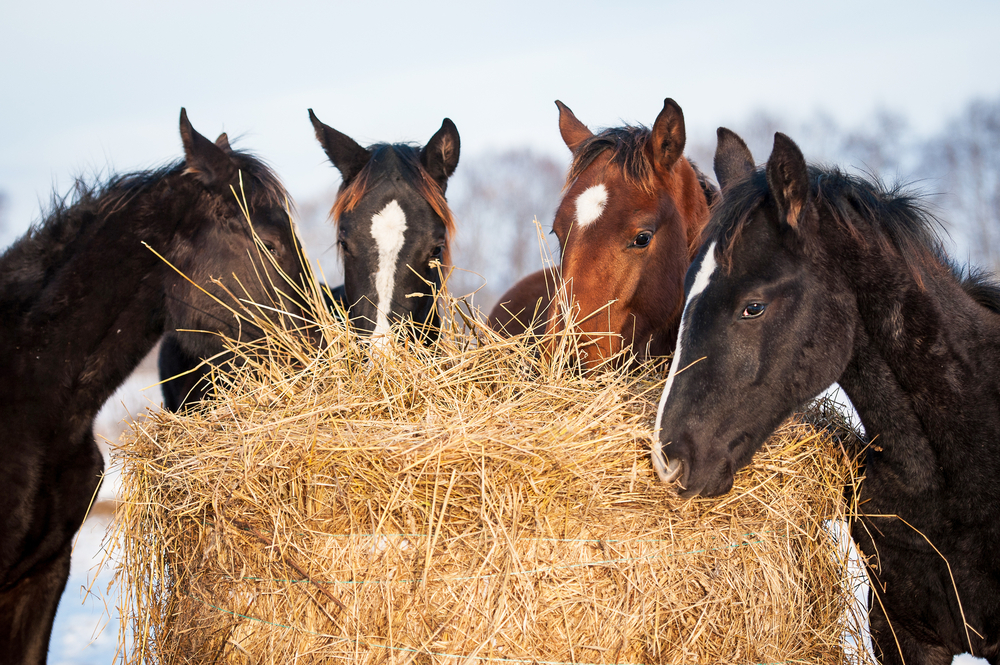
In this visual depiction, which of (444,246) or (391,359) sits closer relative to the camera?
(391,359)

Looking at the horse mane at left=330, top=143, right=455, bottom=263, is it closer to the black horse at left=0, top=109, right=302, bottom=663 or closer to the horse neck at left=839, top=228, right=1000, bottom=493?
the black horse at left=0, top=109, right=302, bottom=663

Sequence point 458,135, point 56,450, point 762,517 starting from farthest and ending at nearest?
point 458,135
point 56,450
point 762,517

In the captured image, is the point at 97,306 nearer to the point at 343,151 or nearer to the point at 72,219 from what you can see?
the point at 72,219

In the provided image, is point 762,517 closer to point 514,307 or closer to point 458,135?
point 458,135

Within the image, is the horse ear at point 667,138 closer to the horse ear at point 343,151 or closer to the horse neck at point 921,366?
the horse neck at point 921,366

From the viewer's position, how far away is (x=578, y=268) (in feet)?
9.55

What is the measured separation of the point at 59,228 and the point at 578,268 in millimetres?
2263

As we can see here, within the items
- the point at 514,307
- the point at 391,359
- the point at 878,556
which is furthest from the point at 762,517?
the point at 514,307

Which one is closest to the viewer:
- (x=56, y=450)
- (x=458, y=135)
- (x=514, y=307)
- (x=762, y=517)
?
(x=762, y=517)

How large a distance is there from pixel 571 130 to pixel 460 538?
273cm

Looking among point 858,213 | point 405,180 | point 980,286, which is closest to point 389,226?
point 405,180

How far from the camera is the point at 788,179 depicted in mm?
2078

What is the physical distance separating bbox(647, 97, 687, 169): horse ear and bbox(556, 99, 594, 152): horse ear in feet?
2.46

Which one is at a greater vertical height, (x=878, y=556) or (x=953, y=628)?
(x=878, y=556)
